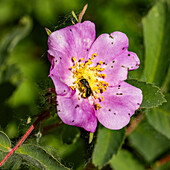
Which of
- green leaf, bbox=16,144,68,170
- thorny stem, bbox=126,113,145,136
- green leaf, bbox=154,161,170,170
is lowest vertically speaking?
green leaf, bbox=154,161,170,170

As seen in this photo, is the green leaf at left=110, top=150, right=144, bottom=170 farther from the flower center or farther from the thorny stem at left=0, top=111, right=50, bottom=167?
the thorny stem at left=0, top=111, right=50, bottom=167

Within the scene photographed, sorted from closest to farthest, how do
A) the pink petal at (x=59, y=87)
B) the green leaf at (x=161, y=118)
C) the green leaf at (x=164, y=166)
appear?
the pink petal at (x=59, y=87) → the green leaf at (x=161, y=118) → the green leaf at (x=164, y=166)

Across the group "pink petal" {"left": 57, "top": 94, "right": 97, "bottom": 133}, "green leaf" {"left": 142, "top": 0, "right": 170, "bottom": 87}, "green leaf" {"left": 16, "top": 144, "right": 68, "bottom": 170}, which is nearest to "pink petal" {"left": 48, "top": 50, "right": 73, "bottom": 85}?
"pink petal" {"left": 57, "top": 94, "right": 97, "bottom": 133}

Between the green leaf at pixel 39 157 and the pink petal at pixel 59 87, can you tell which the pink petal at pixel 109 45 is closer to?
the pink petal at pixel 59 87

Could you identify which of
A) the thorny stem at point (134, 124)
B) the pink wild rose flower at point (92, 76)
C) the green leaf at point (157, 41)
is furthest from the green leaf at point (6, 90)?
the green leaf at point (157, 41)

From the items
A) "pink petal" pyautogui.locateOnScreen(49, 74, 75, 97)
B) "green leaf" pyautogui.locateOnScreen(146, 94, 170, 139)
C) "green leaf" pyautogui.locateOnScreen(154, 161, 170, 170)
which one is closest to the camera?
"pink petal" pyautogui.locateOnScreen(49, 74, 75, 97)

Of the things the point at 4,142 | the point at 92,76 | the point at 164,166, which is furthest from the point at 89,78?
the point at 164,166

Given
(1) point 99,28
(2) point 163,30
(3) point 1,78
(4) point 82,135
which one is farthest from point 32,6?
(4) point 82,135

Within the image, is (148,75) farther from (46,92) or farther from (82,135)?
(46,92)
